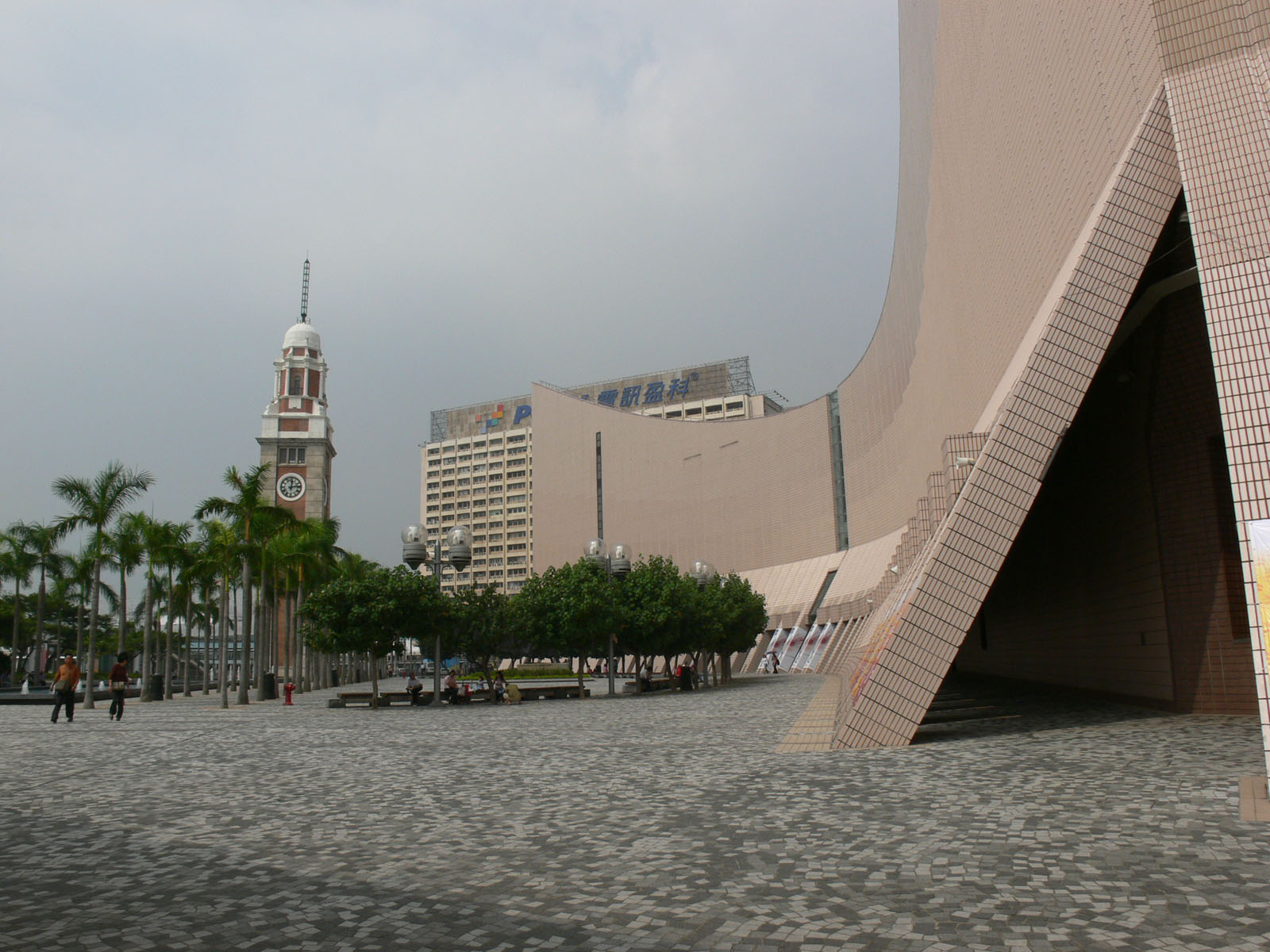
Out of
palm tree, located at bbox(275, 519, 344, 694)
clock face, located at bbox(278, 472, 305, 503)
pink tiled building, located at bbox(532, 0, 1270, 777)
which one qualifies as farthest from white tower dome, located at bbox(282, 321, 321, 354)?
pink tiled building, located at bbox(532, 0, 1270, 777)

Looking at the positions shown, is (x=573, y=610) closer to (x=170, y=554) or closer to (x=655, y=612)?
(x=655, y=612)

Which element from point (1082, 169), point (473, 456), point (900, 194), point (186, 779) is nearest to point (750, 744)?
point (186, 779)

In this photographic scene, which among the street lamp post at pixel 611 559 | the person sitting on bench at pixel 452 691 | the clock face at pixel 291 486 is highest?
the clock face at pixel 291 486

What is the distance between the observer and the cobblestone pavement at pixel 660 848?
420 cm

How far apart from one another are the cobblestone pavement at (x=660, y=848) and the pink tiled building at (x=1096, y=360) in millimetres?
1529

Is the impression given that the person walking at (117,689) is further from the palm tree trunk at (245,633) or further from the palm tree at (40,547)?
the palm tree at (40,547)

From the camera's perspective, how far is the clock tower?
65062 millimetres

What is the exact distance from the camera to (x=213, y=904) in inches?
186

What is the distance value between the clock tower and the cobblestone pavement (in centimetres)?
5595

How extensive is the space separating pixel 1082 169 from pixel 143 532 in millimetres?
25513

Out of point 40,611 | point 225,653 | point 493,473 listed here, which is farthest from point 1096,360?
point 493,473

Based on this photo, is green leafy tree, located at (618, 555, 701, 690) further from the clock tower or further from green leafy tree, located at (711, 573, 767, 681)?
the clock tower

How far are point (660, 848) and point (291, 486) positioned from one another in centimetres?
6347

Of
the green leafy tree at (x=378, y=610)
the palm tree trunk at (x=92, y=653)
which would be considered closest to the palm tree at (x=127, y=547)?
the palm tree trunk at (x=92, y=653)
